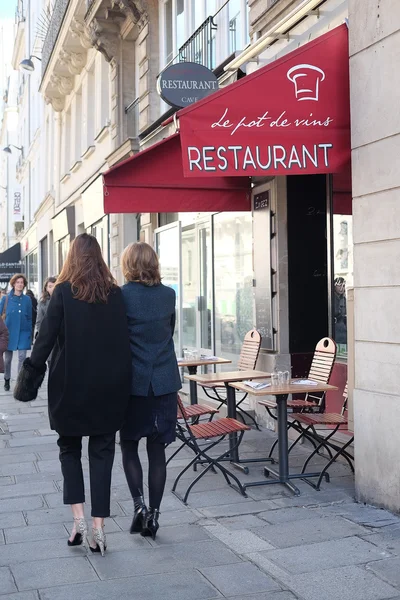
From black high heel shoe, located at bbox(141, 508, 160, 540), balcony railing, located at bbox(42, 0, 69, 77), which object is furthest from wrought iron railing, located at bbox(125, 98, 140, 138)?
black high heel shoe, located at bbox(141, 508, 160, 540)

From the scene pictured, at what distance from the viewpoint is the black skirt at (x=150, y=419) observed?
4.80 m

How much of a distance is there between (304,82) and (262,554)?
11.4 ft

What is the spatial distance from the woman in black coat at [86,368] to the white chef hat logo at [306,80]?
233 centimetres

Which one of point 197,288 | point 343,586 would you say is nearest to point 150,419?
point 343,586

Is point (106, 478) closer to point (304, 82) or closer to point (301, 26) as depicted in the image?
point (304, 82)

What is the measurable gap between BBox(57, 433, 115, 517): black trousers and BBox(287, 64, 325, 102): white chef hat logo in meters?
3.03

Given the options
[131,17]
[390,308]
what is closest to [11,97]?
[131,17]

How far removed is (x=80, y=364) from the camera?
4488 millimetres

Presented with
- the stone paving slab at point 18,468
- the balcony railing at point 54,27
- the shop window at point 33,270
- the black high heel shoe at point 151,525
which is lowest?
the stone paving slab at point 18,468

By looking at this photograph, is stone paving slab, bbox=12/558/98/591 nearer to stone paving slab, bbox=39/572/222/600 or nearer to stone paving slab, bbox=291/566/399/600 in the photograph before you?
stone paving slab, bbox=39/572/222/600

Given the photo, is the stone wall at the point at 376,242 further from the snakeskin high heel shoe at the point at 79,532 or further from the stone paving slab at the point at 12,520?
the stone paving slab at the point at 12,520

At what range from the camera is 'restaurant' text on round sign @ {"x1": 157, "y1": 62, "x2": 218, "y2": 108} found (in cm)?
948

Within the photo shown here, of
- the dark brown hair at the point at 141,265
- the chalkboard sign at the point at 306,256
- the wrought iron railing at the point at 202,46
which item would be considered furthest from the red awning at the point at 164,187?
the wrought iron railing at the point at 202,46

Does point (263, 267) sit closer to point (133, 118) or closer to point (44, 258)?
point (133, 118)
